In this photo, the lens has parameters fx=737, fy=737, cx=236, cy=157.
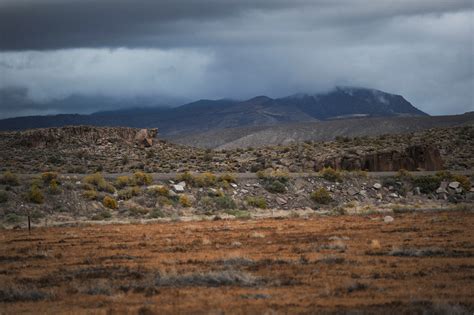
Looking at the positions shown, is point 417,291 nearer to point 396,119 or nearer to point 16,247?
point 16,247

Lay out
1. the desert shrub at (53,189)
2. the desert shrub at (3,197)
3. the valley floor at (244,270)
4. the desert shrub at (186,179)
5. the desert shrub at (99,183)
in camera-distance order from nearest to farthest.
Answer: the valley floor at (244,270) < the desert shrub at (3,197) < the desert shrub at (53,189) < the desert shrub at (99,183) < the desert shrub at (186,179)

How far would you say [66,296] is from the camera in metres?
19.2

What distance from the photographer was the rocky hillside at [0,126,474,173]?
76938 mm

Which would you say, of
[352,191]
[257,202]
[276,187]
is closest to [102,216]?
[257,202]

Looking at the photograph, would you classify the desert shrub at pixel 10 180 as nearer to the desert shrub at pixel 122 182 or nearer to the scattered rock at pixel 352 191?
the desert shrub at pixel 122 182

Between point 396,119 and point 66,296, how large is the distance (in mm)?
160691

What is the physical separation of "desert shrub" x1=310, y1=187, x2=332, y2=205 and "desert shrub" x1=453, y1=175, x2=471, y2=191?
11.3m

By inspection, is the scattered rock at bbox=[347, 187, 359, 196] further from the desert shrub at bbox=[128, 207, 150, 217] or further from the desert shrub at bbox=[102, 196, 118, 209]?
the desert shrub at bbox=[102, 196, 118, 209]

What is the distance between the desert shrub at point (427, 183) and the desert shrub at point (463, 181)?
1.51m

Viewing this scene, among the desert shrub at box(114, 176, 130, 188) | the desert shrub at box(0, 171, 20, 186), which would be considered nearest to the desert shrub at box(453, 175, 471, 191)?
the desert shrub at box(114, 176, 130, 188)

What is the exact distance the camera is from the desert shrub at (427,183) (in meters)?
59.1

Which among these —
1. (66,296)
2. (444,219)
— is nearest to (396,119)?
(444,219)

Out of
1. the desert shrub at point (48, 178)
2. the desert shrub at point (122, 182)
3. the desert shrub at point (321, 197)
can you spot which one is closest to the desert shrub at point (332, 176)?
the desert shrub at point (321, 197)

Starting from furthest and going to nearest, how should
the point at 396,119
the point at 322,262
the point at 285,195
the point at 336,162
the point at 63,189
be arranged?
the point at 396,119 → the point at 336,162 → the point at 285,195 → the point at 63,189 → the point at 322,262
